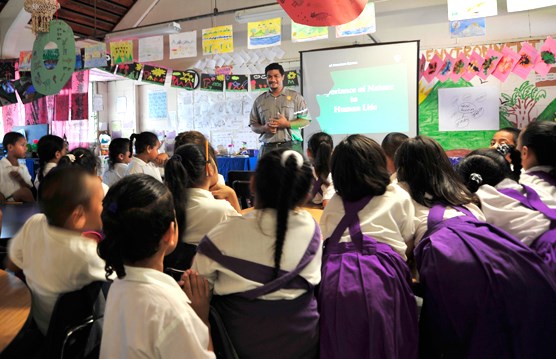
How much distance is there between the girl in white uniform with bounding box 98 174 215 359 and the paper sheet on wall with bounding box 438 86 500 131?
17.0ft

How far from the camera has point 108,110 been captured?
860 cm

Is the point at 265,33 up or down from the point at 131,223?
up

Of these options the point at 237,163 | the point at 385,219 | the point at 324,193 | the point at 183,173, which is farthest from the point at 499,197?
the point at 237,163

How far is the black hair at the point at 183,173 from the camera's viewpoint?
5.23 feet

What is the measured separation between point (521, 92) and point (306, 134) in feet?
8.97

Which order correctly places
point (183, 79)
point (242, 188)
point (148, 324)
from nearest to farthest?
point (148, 324) → point (242, 188) → point (183, 79)

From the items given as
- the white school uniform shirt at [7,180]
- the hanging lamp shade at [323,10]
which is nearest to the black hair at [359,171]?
the hanging lamp shade at [323,10]

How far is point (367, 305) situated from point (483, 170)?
0.94 metres

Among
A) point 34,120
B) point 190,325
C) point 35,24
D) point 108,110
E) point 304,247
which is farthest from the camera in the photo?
point 108,110

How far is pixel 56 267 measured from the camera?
1252 mm

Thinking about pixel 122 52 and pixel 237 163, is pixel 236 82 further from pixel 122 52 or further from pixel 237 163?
pixel 122 52

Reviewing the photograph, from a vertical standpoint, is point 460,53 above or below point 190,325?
above

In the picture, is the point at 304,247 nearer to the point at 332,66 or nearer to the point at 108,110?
the point at 332,66

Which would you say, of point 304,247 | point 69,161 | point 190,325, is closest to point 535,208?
point 304,247
